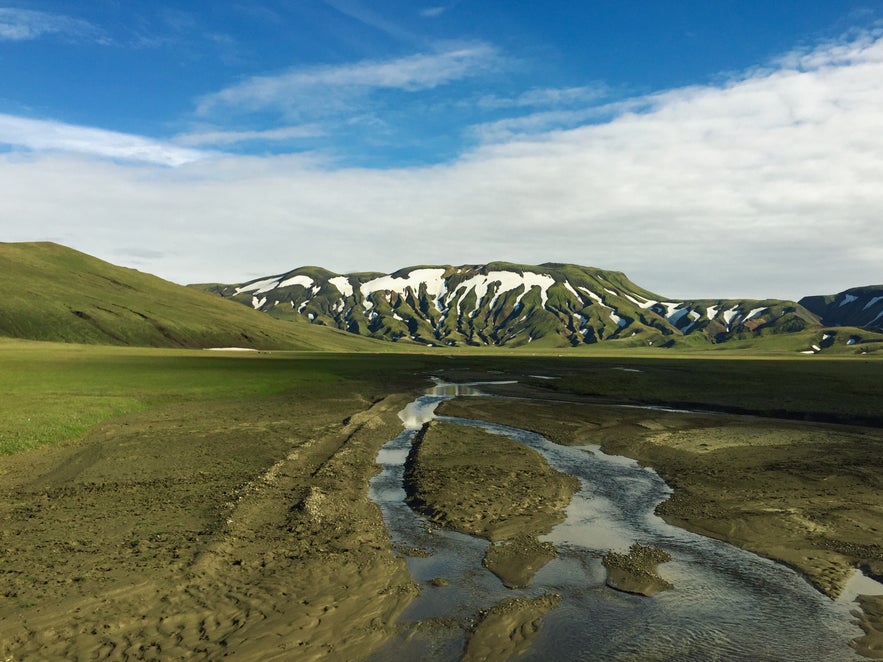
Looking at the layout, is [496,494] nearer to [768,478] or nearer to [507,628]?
[507,628]

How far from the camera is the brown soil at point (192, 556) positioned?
13.5m

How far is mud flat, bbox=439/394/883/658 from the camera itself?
780 inches

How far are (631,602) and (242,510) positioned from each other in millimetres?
15143

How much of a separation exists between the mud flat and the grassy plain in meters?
0.15

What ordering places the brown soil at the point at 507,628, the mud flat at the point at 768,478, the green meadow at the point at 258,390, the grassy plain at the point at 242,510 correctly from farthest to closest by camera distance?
the green meadow at the point at 258,390 → the mud flat at the point at 768,478 → the grassy plain at the point at 242,510 → the brown soil at the point at 507,628

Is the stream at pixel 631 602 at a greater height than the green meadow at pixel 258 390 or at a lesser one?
greater

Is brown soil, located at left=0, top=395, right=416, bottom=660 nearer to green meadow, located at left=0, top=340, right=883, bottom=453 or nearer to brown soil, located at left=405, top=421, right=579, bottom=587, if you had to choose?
brown soil, located at left=405, top=421, right=579, bottom=587

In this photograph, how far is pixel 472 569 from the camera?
60.6ft

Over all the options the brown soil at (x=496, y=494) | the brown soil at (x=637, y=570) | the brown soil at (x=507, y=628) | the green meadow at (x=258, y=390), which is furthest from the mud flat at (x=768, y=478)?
the green meadow at (x=258, y=390)

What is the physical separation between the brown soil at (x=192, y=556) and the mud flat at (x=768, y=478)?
1321 centimetres

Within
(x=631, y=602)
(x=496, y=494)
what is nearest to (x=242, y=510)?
(x=496, y=494)

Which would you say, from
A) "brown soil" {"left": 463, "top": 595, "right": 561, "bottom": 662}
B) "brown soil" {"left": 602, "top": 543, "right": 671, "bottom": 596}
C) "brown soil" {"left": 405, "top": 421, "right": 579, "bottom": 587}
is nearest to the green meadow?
"brown soil" {"left": 405, "top": 421, "right": 579, "bottom": 587}

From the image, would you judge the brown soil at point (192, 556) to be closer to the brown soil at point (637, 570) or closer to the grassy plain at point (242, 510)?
the grassy plain at point (242, 510)

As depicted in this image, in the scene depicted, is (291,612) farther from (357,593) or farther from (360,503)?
(360,503)
